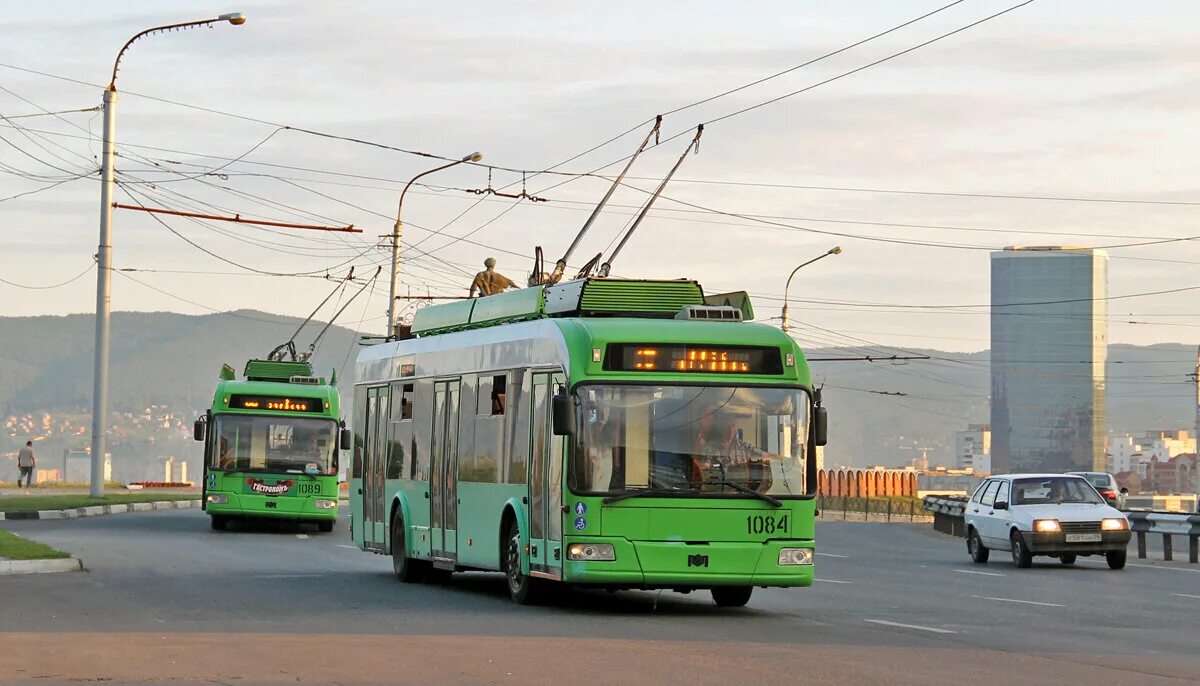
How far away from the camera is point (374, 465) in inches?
957

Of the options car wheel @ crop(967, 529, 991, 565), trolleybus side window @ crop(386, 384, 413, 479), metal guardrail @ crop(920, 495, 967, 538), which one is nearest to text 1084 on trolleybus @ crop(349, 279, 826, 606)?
trolleybus side window @ crop(386, 384, 413, 479)

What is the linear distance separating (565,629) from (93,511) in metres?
30.3

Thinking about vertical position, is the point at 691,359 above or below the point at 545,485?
above

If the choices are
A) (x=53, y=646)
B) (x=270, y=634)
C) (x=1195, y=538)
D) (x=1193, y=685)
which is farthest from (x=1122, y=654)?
(x=1195, y=538)

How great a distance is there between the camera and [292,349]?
4312 centimetres

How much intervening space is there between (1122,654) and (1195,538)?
66.4ft

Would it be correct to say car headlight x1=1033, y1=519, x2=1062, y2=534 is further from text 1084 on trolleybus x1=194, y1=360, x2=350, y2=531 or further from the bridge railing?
the bridge railing

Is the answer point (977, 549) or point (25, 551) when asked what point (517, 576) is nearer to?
point (25, 551)

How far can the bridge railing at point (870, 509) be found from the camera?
68.1 m

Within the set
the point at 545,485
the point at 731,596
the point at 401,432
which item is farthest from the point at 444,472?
the point at 731,596

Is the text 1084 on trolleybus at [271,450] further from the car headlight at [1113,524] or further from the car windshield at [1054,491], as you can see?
the car headlight at [1113,524]

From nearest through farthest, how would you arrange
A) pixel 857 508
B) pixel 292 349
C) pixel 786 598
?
1. pixel 786 598
2. pixel 292 349
3. pixel 857 508

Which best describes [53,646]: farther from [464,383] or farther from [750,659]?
[464,383]

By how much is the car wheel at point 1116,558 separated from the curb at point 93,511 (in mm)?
22510
